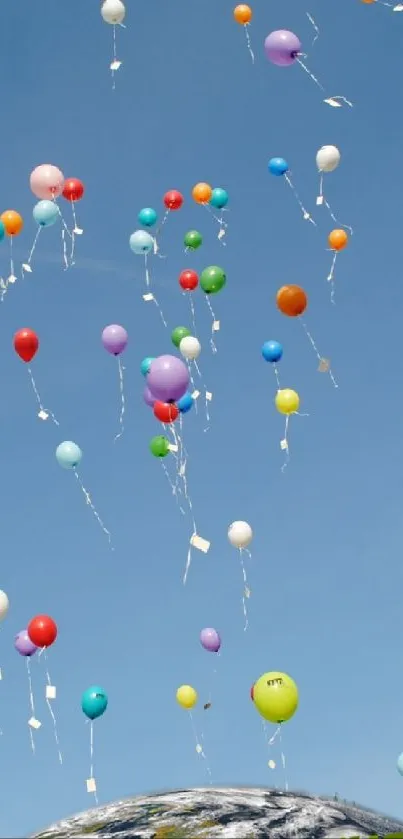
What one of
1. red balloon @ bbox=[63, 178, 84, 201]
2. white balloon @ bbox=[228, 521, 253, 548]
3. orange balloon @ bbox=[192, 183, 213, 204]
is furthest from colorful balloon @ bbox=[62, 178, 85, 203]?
white balloon @ bbox=[228, 521, 253, 548]

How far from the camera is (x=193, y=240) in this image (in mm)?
19469

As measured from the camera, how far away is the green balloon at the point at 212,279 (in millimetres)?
18812

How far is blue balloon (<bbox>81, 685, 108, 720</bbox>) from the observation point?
15.7 meters

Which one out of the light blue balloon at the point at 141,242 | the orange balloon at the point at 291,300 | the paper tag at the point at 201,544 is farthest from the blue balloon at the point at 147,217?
the paper tag at the point at 201,544

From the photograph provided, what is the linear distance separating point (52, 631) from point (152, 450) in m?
3.64

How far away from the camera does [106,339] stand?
1814 cm

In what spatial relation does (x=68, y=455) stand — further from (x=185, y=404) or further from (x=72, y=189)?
(x=72, y=189)

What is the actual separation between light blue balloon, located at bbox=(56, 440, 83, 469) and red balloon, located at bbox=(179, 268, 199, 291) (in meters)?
3.59

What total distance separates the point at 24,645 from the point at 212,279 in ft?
23.1

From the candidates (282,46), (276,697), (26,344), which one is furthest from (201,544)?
(282,46)

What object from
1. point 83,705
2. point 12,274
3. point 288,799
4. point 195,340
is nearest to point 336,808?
point 288,799

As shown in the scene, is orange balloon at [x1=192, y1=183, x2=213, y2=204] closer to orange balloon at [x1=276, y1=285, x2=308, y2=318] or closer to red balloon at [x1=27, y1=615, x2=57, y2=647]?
orange balloon at [x1=276, y1=285, x2=308, y2=318]

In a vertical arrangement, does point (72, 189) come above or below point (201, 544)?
above

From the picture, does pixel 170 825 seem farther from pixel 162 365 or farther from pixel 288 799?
pixel 162 365
